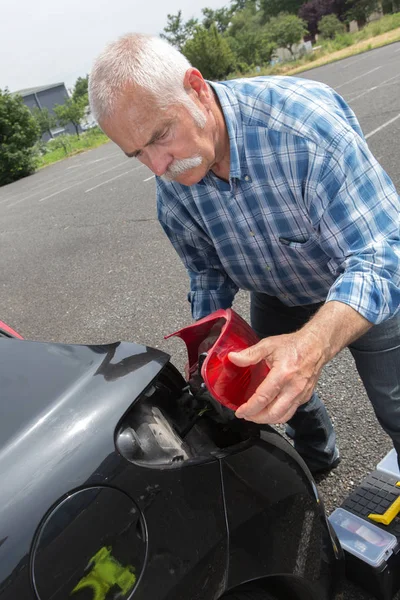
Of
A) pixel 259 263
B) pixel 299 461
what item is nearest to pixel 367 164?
pixel 259 263

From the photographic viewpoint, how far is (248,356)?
1146 mm

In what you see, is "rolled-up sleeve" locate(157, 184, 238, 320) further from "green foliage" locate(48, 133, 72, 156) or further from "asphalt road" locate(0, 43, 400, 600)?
"green foliage" locate(48, 133, 72, 156)

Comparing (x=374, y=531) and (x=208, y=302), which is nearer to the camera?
(x=374, y=531)

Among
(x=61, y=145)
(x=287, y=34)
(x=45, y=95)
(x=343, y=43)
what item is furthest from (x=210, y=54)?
(x=45, y=95)

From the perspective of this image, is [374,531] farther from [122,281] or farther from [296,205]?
[122,281]

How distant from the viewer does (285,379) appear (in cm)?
112

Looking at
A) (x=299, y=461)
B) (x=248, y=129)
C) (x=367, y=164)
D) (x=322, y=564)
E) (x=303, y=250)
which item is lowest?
(x=322, y=564)

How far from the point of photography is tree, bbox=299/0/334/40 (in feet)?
200

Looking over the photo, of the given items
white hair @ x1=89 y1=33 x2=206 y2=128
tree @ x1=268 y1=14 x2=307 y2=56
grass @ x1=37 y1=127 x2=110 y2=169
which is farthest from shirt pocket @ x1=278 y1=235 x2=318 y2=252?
tree @ x1=268 y1=14 x2=307 y2=56

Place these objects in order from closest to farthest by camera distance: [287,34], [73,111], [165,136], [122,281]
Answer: [165,136]
[122,281]
[73,111]
[287,34]

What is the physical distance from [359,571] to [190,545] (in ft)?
3.21

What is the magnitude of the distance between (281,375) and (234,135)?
0.80 m

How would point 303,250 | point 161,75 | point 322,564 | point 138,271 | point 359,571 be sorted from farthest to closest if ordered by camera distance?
1. point 138,271
2. point 359,571
3. point 303,250
4. point 322,564
5. point 161,75

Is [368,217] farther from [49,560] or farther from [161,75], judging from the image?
[49,560]
